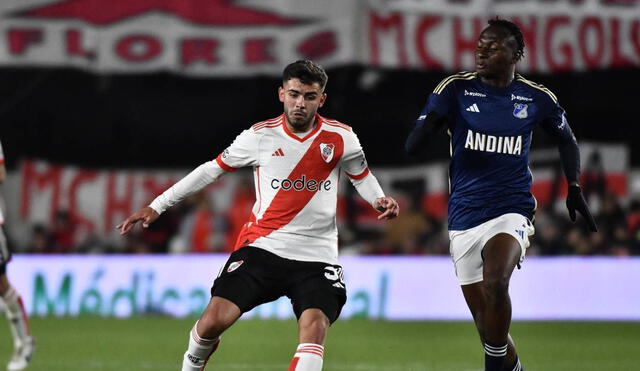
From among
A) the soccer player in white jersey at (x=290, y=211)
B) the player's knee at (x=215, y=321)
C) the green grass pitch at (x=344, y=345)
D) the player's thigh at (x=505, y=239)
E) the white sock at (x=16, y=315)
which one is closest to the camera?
the player's knee at (x=215, y=321)


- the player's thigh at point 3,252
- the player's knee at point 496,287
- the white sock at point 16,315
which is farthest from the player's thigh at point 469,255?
the player's thigh at point 3,252

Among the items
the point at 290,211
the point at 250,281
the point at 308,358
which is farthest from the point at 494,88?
the point at 308,358

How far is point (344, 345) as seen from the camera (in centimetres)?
1210

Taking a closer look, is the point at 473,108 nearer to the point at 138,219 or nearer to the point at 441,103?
the point at 441,103

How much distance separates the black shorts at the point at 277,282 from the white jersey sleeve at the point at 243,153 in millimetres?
536

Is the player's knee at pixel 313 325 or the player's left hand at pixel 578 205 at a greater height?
the player's left hand at pixel 578 205

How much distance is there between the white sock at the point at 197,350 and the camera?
704 centimetres

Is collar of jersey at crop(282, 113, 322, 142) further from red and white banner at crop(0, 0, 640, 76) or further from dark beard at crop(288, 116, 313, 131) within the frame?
red and white banner at crop(0, 0, 640, 76)

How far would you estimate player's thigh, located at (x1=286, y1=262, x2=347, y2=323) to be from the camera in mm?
6961

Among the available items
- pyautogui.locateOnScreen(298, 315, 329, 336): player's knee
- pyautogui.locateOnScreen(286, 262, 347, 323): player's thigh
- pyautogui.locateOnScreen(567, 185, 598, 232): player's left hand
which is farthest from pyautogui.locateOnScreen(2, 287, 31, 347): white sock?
pyautogui.locateOnScreen(567, 185, 598, 232): player's left hand

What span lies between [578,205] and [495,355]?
112 centimetres

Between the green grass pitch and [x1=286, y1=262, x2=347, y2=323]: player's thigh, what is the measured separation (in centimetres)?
312

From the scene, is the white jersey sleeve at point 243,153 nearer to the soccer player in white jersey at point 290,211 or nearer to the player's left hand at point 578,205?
the soccer player in white jersey at point 290,211

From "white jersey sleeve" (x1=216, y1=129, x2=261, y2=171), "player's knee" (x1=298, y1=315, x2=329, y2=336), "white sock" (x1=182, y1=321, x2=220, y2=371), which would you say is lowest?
"white sock" (x1=182, y1=321, x2=220, y2=371)
